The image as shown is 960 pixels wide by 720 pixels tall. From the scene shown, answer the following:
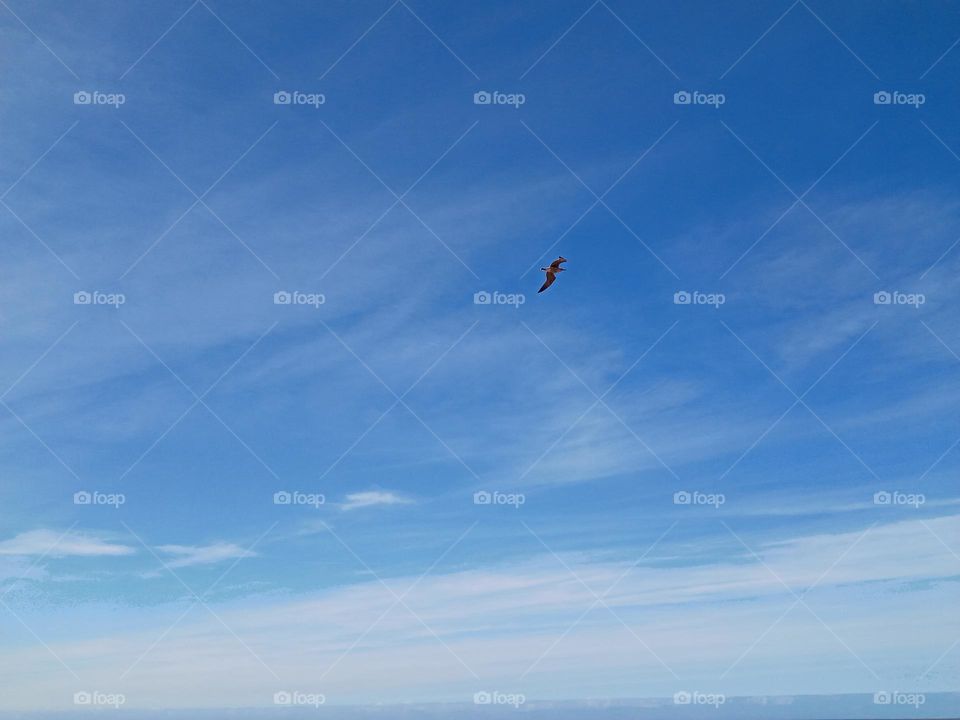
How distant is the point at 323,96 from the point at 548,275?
24.5ft

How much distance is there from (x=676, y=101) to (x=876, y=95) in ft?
16.9

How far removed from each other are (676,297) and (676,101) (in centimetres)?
509

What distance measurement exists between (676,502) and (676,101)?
10413 mm

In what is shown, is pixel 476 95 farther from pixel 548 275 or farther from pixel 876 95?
pixel 876 95

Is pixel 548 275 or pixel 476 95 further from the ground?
pixel 476 95

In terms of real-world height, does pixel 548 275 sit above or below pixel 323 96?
below

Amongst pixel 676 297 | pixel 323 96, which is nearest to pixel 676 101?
pixel 676 297

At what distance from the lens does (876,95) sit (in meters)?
32.7

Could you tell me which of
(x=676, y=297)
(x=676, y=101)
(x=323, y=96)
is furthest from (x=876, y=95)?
(x=323, y=96)

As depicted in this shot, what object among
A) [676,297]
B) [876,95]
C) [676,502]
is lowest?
[676,502]

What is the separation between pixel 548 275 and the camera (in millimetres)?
31688

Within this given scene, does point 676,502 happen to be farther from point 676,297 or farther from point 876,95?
point 876,95

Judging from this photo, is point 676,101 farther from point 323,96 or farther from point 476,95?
point 323,96

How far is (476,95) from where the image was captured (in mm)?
32719
